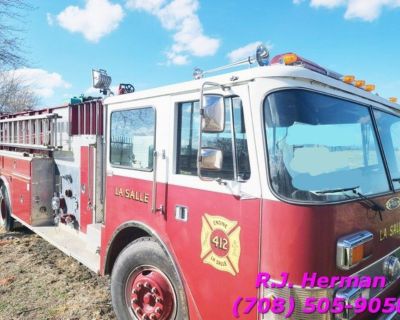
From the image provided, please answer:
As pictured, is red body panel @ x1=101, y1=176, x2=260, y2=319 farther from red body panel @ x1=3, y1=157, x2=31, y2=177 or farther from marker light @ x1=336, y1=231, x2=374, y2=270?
red body panel @ x1=3, y1=157, x2=31, y2=177

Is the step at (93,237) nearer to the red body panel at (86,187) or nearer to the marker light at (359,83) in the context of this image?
the red body panel at (86,187)

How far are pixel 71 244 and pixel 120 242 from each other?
145 centimetres

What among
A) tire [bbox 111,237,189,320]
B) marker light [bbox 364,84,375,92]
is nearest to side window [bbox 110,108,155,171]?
tire [bbox 111,237,189,320]

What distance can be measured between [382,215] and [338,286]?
2.43 ft

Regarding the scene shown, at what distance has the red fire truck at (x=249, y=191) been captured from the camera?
7.07ft

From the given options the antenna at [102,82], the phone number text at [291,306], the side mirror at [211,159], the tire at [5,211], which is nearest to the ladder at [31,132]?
the tire at [5,211]

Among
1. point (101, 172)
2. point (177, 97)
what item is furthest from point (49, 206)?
point (177, 97)

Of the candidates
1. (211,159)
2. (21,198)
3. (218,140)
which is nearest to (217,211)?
(211,159)

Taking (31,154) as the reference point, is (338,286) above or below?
below

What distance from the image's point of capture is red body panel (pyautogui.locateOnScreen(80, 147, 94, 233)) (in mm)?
4449

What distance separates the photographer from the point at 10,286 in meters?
4.43

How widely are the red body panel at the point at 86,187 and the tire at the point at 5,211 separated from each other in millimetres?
2761

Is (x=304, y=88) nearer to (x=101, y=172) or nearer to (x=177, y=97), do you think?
(x=177, y=97)

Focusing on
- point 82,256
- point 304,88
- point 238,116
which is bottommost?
point 82,256
